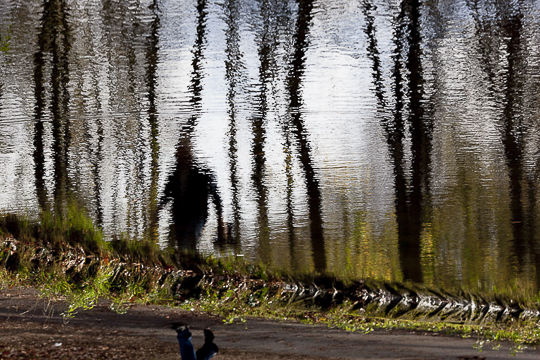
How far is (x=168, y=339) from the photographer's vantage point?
4.29 meters

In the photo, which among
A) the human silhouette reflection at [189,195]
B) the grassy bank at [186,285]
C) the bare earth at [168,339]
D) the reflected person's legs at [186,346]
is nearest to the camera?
the reflected person's legs at [186,346]

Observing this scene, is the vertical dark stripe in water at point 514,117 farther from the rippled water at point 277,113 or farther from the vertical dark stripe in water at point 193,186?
the vertical dark stripe in water at point 193,186

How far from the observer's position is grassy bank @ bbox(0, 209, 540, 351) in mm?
5066

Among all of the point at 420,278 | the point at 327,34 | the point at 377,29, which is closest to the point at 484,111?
the point at 377,29

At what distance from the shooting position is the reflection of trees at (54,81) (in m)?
2.72

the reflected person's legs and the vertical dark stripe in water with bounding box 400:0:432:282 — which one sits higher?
the vertical dark stripe in water with bounding box 400:0:432:282

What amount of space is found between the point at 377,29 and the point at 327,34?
28cm

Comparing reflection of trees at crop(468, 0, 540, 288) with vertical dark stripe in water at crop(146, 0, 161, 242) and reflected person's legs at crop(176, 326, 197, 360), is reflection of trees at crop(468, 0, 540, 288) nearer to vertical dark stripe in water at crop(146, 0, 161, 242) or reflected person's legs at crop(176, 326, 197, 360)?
vertical dark stripe in water at crop(146, 0, 161, 242)

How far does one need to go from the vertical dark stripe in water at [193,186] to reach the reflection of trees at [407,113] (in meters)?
1.01

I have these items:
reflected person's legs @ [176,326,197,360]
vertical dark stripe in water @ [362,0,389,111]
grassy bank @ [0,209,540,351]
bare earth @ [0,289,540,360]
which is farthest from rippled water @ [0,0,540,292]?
reflected person's legs @ [176,326,197,360]

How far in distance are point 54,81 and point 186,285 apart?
3.65m

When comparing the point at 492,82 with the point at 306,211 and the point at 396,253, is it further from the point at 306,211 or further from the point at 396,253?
the point at 396,253

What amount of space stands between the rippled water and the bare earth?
94 centimetres

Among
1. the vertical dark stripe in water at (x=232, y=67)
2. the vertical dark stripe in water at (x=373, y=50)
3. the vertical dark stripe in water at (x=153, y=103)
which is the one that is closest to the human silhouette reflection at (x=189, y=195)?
the vertical dark stripe in water at (x=153, y=103)
